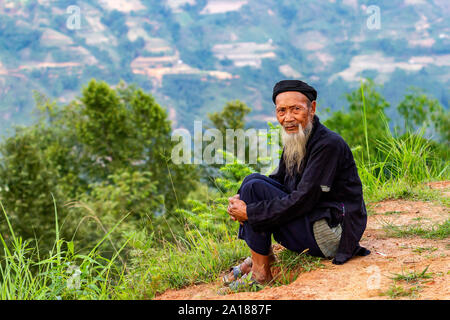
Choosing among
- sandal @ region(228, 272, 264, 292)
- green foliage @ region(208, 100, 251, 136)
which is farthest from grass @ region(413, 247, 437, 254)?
green foliage @ region(208, 100, 251, 136)

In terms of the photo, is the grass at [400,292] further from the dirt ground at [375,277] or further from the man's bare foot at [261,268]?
the man's bare foot at [261,268]

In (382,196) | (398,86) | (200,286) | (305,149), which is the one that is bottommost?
(200,286)

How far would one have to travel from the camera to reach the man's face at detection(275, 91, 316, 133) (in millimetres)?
3080

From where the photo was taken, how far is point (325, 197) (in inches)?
125

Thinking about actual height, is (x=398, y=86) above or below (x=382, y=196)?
above

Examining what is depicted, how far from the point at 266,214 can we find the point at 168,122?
30.3 meters

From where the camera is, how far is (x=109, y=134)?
3178cm

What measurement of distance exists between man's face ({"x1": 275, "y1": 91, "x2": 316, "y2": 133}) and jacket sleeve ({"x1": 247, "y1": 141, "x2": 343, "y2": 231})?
0.73 feet

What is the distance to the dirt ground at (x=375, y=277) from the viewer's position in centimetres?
265

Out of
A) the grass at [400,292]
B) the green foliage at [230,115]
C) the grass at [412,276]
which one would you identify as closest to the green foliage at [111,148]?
the green foliage at [230,115]

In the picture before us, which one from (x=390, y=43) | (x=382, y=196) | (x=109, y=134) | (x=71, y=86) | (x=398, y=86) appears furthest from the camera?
(x=390, y=43)
